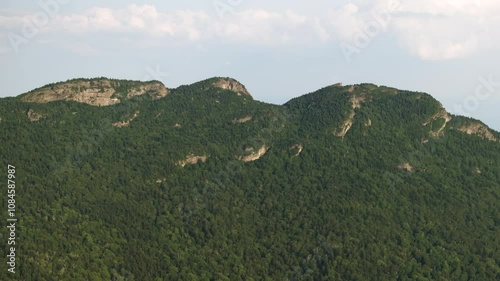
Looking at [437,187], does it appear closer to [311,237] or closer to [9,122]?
[311,237]

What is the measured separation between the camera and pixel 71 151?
17662 centimetres

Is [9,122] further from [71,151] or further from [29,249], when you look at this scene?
[29,249]

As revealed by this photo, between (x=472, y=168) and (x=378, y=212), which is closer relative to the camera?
(x=378, y=212)

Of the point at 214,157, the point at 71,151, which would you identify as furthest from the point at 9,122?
the point at 214,157

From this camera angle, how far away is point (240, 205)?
168m

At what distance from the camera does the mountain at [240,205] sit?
135 meters

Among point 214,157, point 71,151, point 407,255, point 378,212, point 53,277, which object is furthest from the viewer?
point 214,157

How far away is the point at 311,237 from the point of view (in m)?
153

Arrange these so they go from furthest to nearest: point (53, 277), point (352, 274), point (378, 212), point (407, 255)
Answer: point (378, 212) → point (407, 255) → point (352, 274) → point (53, 277)

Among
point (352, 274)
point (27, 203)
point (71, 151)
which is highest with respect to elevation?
point (71, 151)

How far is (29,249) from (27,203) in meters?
23.7

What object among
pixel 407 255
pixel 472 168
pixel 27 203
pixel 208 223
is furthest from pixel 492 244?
pixel 27 203

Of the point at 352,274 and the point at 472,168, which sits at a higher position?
the point at 472,168

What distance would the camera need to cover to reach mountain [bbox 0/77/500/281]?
135 metres
